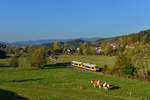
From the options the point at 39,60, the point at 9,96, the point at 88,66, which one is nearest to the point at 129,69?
the point at 88,66

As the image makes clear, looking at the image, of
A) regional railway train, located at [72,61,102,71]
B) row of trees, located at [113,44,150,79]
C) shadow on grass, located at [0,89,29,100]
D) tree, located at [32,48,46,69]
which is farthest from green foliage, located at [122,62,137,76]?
tree, located at [32,48,46,69]

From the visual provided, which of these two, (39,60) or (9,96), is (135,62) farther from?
(39,60)

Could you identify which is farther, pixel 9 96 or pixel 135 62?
pixel 135 62

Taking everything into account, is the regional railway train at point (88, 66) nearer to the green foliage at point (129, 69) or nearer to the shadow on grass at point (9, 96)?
the green foliage at point (129, 69)

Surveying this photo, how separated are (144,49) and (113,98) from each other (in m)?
22.4

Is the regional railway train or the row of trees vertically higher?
the row of trees

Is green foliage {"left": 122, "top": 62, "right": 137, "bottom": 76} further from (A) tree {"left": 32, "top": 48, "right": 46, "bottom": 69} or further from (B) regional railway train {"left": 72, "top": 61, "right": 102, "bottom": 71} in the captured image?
(A) tree {"left": 32, "top": 48, "right": 46, "bottom": 69}

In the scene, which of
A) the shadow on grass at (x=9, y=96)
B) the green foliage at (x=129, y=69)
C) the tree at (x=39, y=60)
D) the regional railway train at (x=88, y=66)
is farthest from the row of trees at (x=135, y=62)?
the tree at (x=39, y=60)

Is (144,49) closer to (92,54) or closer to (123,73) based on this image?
(123,73)

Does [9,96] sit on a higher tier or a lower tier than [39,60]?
lower

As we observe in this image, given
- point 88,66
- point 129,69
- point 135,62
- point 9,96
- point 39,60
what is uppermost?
point 135,62

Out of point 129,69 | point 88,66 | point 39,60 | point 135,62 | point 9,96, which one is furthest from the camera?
point 39,60

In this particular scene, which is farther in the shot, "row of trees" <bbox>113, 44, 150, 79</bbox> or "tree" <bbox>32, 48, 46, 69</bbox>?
"tree" <bbox>32, 48, 46, 69</bbox>

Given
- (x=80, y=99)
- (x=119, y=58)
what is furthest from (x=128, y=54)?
(x=80, y=99)
